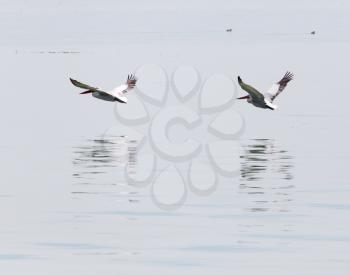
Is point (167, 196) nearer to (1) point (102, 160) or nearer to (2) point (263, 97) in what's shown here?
(1) point (102, 160)

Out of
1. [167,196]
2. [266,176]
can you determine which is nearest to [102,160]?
[266,176]

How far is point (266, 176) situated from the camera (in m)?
37.8

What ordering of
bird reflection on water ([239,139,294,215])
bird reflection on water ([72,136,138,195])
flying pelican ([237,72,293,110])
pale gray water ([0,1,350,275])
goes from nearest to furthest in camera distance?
1. pale gray water ([0,1,350,275])
2. bird reflection on water ([239,139,294,215])
3. bird reflection on water ([72,136,138,195])
4. flying pelican ([237,72,293,110])

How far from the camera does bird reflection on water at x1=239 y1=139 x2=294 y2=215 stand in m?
33.1

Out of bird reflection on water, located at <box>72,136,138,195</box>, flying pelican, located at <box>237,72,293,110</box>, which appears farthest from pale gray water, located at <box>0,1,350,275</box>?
flying pelican, located at <box>237,72,293,110</box>

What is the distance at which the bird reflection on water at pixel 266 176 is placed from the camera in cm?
3309

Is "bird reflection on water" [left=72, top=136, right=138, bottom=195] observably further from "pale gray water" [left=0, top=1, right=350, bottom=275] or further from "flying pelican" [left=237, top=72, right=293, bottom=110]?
"flying pelican" [left=237, top=72, right=293, bottom=110]

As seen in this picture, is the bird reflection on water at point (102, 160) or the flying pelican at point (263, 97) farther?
the flying pelican at point (263, 97)

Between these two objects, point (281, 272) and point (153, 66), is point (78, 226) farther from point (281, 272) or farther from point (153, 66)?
point (153, 66)

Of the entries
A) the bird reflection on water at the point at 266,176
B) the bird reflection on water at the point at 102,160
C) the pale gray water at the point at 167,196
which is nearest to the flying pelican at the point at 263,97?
the pale gray water at the point at 167,196

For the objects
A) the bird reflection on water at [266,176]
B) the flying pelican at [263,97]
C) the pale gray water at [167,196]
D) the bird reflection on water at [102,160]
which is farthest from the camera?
the flying pelican at [263,97]

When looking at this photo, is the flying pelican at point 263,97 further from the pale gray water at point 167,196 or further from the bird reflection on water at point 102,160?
the bird reflection on water at point 102,160

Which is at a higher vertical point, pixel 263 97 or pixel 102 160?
pixel 263 97

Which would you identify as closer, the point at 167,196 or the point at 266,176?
the point at 167,196
